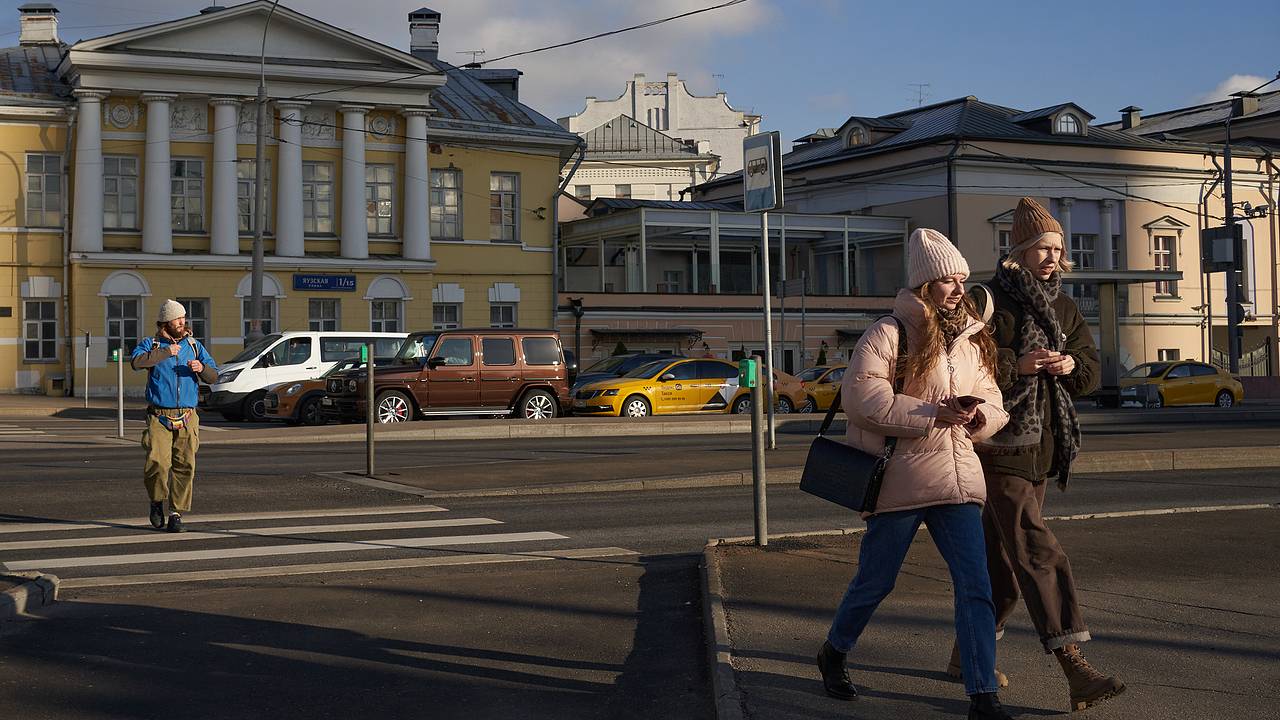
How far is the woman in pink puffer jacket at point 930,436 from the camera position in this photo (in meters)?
5.30

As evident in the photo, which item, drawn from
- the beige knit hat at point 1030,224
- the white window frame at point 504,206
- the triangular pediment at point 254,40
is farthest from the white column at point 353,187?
the beige knit hat at point 1030,224

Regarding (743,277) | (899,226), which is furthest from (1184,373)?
(743,277)

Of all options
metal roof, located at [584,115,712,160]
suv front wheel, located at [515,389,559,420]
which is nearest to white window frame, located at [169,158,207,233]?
suv front wheel, located at [515,389,559,420]

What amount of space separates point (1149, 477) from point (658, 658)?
428 inches

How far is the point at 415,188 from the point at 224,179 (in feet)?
20.4

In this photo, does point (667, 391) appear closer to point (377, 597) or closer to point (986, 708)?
point (377, 597)

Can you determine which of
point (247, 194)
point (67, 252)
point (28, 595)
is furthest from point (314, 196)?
point (28, 595)

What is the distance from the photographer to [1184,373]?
41.9 m

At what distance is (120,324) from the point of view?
42.8 m

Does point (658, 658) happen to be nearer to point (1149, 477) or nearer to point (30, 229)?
point (1149, 477)

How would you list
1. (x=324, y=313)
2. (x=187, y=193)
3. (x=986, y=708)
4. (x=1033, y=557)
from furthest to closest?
1. (x=324, y=313)
2. (x=187, y=193)
3. (x=1033, y=557)
4. (x=986, y=708)

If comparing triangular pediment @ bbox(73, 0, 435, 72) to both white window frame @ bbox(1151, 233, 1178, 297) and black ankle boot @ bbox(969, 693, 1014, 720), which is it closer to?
white window frame @ bbox(1151, 233, 1178, 297)

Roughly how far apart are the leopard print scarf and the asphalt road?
1.71m

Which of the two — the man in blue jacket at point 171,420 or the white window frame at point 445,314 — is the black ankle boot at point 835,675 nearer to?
the man in blue jacket at point 171,420
